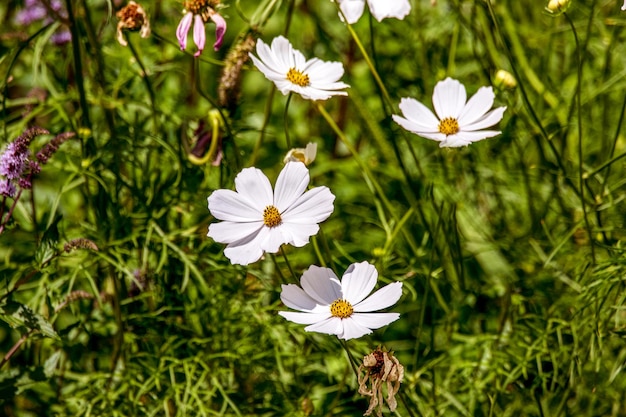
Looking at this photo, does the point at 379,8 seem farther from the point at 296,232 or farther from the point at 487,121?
the point at 296,232

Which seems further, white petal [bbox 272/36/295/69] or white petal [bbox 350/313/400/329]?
white petal [bbox 272/36/295/69]

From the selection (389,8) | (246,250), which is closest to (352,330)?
(246,250)

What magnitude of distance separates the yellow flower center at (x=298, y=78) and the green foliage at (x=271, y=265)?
1.7 inches

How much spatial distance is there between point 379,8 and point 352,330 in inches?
17.2

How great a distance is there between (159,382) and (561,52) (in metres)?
0.99

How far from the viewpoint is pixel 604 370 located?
43.7 inches

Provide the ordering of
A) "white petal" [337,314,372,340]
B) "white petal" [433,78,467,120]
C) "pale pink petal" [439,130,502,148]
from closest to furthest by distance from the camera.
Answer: "white petal" [337,314,372,340] < "pale pink petal" [439,130,502,148] < "white petal" [433,78,467,120]

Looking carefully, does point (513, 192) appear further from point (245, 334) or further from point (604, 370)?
point (245, 334)

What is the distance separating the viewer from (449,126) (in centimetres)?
93

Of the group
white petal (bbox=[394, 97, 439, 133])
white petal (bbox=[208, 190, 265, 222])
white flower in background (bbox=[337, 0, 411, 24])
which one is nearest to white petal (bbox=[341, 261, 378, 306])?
white petal (bbox=[208, 190, 265, 222])

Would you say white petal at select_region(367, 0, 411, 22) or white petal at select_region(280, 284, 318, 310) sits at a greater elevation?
white petal at select_region(367, 0, 411, 22)

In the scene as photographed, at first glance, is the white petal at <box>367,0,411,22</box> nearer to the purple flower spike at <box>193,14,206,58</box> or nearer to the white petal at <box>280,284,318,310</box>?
the purple flower spike at <box>193,14,206,58</box>

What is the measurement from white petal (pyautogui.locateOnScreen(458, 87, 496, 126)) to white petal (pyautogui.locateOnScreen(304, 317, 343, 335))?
0.30 m

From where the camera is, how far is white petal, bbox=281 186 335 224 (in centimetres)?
78
